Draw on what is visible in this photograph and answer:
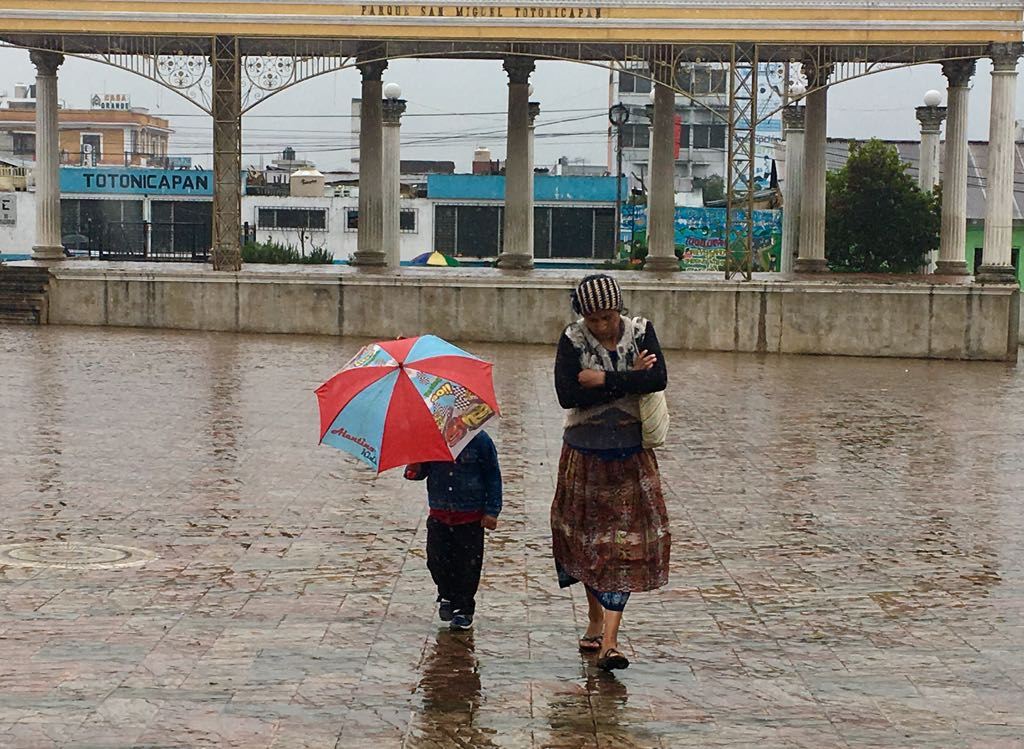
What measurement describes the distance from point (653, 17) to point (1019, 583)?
21.6m

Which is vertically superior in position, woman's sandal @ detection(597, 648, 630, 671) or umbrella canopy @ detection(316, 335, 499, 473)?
umbrella canopy @ detection(316, 335, 499, 473)

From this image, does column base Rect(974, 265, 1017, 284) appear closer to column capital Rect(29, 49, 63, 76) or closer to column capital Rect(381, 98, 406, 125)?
column capital Rect(381, 98, 406, 125)

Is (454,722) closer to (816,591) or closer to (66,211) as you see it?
(816,591)

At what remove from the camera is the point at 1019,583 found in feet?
28.2

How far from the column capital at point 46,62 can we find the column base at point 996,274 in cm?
1763

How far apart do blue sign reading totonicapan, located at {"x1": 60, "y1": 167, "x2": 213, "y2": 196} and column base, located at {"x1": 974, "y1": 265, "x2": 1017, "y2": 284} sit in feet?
116

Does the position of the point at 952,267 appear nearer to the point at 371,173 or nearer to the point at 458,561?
the point at 371,173

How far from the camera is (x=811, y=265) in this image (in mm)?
34375

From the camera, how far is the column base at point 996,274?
Answer: 29.1m

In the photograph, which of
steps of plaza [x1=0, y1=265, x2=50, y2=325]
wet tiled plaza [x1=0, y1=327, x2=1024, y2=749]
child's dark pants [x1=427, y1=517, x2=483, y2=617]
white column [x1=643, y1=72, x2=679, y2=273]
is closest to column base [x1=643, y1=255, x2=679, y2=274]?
white column [x1=643, y1=72, x2=679, y2=273]

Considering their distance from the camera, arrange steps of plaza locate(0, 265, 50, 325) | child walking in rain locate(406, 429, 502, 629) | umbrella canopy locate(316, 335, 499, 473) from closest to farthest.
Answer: umbrella canopy locate(316, 335, 499, 473) < child walking in rain locate(406, 429, 502, 629) < steps of plaza locate(0, 265, 50, 325)

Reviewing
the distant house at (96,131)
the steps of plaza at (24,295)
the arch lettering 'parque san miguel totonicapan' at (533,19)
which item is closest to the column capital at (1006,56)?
the arch lettering 'parque san miguel totonicapan' at (533,19)

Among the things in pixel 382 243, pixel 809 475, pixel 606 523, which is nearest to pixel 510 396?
pixel 809 475

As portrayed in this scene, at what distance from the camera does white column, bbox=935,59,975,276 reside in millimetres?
34500
